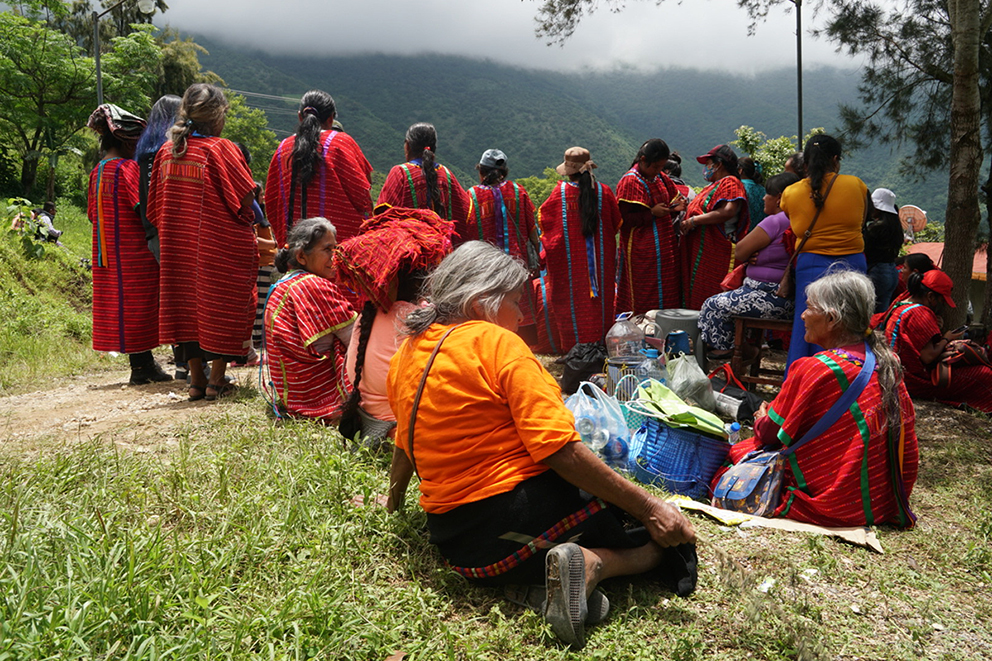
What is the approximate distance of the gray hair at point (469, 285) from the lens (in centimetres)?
226

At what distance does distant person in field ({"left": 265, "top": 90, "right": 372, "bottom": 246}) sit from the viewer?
16.2ft

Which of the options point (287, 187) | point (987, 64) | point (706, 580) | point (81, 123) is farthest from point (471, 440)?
point (81, 123)

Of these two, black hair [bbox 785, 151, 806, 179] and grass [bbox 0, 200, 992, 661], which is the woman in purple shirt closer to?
black hair [bbox 785, 151, 806, 179]

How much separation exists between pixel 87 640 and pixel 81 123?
22.2 meters

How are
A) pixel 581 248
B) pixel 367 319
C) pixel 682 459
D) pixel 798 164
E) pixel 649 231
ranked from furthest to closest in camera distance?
1. pixel 649 231
2. pixel 581 248
3. pixel 798 164
4. pixel 682 459
5. pixel 367 319

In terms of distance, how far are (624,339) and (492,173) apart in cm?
204

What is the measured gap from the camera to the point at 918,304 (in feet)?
17.6

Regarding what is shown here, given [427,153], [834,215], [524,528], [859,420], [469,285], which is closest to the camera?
[524,528]

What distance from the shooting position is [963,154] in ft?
18.0

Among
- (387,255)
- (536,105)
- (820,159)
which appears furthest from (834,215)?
(536,105)

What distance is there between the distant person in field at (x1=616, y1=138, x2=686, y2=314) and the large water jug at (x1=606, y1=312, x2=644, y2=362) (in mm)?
646

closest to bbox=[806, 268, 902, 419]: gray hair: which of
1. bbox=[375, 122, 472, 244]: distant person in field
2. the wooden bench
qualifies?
the wooden bench

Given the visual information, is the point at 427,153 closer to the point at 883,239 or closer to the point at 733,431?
the point at 733,431

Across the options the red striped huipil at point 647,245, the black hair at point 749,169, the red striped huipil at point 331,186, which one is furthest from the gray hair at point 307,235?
the black hair at point 749,169
